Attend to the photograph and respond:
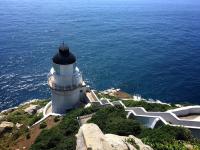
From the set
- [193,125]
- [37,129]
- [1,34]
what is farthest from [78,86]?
[1,34]

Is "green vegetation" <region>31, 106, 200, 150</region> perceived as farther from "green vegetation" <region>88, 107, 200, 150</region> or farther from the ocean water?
the ocean water

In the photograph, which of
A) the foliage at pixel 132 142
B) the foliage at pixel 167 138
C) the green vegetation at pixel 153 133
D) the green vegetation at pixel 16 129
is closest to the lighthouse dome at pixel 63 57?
→ the green vegetation at pixel 16 129

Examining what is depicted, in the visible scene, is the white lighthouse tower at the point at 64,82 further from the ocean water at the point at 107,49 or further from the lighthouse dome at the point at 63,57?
the ocean water at the point at 107,49

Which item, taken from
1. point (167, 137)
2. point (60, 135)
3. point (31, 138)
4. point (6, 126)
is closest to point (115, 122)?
point (167, 137)

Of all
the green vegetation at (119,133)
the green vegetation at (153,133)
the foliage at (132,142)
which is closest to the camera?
the foliage at (132,142)

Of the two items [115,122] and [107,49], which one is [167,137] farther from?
[107,49]
